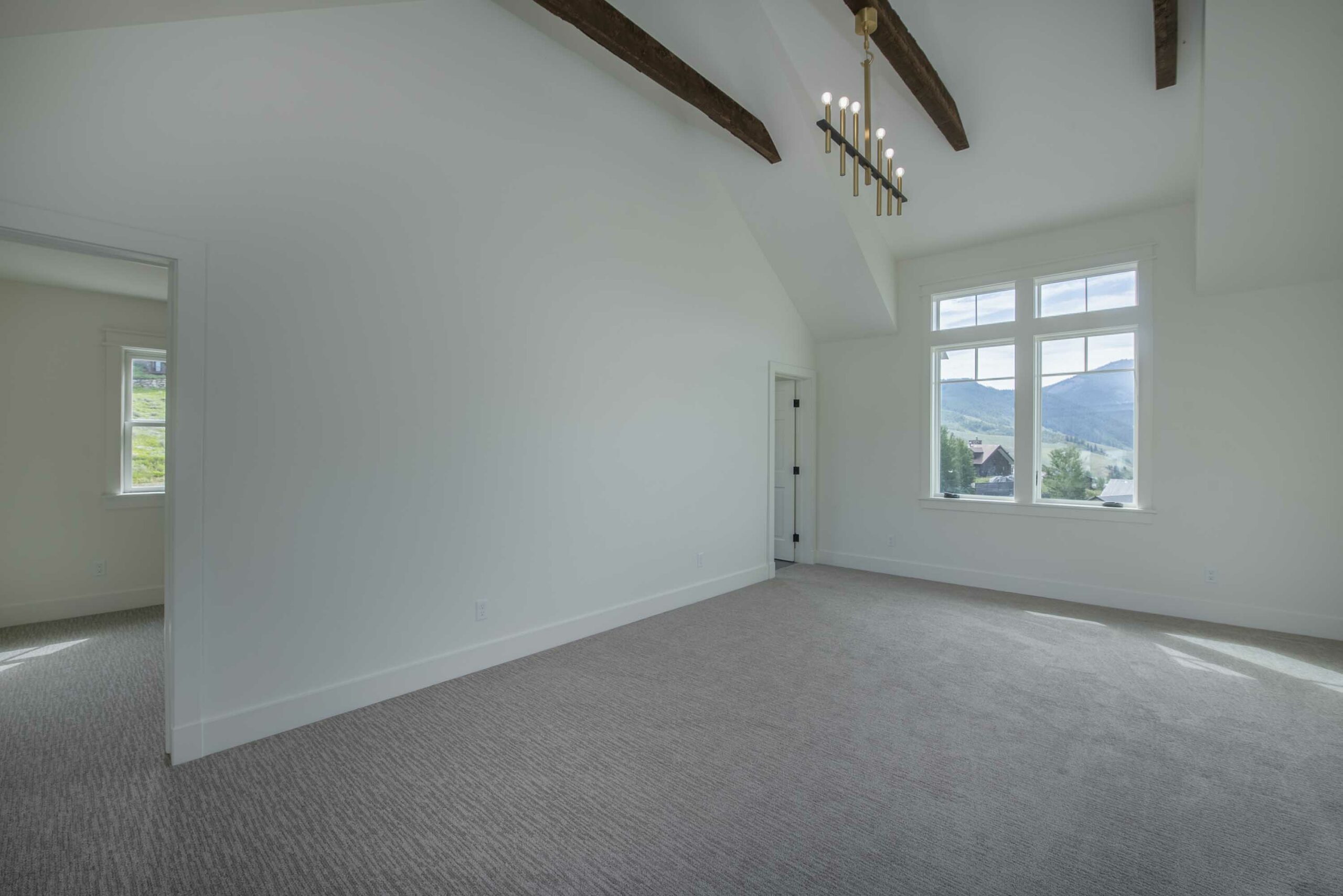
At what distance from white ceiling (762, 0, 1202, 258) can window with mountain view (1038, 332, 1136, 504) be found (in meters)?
1.15

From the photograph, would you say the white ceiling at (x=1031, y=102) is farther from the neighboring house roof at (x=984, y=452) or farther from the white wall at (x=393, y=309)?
the neighboring house roof at (x=984, y=452)

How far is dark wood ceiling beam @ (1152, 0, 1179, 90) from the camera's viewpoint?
10.7ft

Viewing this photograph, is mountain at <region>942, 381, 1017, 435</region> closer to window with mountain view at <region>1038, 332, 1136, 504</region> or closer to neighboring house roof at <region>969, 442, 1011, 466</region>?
neighboring house roof at <region>969, 442, 1011, 466</region>

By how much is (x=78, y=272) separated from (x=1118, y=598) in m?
8.47

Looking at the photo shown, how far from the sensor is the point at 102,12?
226 cm

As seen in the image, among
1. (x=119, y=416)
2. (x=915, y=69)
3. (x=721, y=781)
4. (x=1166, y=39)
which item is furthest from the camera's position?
(x=119, y=416)

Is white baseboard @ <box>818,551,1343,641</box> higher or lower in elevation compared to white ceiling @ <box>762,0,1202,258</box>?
lower

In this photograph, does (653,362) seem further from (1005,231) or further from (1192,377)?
(1192,377)

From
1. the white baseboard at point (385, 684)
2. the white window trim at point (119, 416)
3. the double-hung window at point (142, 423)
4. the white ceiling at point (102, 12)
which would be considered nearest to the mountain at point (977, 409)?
the white baseboard at point (385, 684)

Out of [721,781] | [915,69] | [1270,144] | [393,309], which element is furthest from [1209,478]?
[393,309]

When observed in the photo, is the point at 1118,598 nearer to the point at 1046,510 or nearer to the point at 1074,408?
the point at 1046,510

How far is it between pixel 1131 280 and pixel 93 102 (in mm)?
6797

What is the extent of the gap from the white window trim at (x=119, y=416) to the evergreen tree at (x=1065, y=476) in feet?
25.9

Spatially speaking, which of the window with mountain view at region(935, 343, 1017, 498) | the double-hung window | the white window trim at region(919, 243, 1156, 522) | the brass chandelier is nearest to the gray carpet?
the white window trim at region(919, 243, 1156, 522)
